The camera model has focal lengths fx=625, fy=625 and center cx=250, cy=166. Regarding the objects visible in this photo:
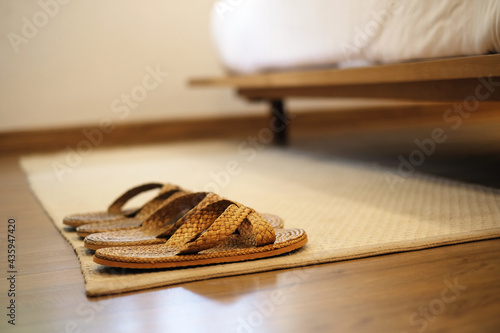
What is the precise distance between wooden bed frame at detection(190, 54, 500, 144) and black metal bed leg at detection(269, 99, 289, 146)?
0.96 ft

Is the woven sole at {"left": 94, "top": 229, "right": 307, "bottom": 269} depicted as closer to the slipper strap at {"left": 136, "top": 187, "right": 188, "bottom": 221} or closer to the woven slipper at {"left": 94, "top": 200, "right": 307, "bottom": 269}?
the woven slipper at {"left": 94, "top": 200, "right": 307, "bottom": 269}

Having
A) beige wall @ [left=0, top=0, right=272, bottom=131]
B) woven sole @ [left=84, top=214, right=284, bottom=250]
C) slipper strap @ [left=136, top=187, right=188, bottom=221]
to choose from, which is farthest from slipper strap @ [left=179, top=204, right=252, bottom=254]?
beige wall @ [left=0, top=0, right=272, bottom=131]

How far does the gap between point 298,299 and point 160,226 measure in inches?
14.5

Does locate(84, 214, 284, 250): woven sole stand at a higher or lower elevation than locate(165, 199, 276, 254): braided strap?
lower

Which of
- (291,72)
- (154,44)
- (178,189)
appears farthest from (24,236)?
(154,44)

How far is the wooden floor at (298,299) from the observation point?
2.01 ft

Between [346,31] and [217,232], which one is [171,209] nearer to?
[217,232]

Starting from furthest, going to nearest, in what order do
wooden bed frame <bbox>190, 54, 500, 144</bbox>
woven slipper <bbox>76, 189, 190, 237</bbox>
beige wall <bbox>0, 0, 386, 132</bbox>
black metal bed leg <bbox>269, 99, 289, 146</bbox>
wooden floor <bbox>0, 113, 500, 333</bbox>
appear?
beige wall <bbox>0, 0, 386, 132</bbox>, black metal bed leg <bbox>269, 99, 289, 146</bbox>, wooden bed frame <bbox>190, 54, 500, 144</bbox>, woven slipper <bbox>76, 189, 190, 237</bbox>, wooden floor <bbox>0, 113, 500, 333</bbox>

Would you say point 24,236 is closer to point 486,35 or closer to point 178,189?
point 178,189

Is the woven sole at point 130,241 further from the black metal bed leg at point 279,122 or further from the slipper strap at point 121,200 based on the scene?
the black metal bed leg at point 279,122

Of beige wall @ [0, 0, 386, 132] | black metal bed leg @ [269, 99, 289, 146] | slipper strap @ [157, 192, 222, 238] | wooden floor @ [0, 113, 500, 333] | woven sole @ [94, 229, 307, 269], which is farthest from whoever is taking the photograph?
beige wall @ [0, 0, 386, 132]

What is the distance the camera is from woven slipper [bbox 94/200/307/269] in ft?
2.60

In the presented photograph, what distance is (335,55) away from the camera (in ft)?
5.32

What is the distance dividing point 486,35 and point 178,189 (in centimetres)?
59
